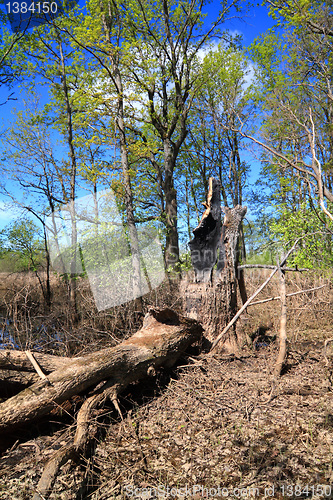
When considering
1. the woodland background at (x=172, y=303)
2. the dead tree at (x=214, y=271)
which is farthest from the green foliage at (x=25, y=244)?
the dead tree at (x=214, y=271)

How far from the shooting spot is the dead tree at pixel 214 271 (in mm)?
5105

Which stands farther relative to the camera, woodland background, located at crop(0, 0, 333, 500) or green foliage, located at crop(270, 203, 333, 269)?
green foliage, located at crop(270, 203, 333, 269)

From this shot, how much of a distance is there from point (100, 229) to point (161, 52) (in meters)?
9.17

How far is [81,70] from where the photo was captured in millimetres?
12117

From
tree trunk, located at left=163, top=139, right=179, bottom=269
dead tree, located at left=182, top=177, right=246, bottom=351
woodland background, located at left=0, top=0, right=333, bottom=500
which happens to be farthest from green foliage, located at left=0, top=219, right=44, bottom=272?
dead tree, located at left=182, top=177, right=246, bottom=351

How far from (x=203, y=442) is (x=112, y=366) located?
4.07 feet

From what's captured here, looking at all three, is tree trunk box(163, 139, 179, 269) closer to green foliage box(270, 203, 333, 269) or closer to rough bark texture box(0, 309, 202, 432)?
green foliage box(270, 203, 333, 269)

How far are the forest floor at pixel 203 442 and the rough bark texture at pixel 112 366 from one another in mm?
277

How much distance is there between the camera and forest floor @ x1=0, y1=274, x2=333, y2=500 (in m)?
2.36

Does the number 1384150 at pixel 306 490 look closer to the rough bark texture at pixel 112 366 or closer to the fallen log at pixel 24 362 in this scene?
the rough bark texture at pixel 112 366

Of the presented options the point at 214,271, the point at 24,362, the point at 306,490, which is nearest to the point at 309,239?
the point at 214,271

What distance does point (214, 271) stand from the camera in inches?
206

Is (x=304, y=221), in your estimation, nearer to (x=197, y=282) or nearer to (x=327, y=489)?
(x=197, y=282)

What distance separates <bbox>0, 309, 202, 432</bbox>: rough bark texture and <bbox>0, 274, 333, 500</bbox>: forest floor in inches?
10.9
